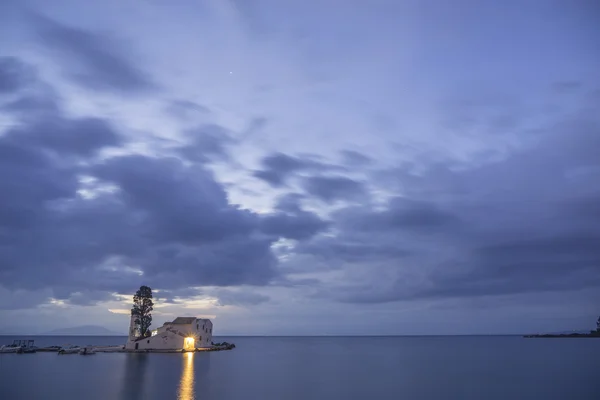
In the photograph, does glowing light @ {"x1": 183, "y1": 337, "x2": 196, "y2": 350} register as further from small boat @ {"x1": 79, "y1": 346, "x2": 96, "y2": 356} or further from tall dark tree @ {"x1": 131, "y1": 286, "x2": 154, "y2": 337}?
small boat @ {"x1": 79, "y1": 346, "x2": 96, "y2": 356}

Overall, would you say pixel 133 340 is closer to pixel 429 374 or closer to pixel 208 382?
pixel 208 382

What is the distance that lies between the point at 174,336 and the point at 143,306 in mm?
11462

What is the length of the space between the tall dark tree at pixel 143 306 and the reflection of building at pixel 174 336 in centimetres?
158

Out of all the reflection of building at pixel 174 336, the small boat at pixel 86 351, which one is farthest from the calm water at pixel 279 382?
the small boat at pixel 86 351

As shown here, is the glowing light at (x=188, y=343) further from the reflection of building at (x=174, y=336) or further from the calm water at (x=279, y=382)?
the calm water at (x=279, y=382)

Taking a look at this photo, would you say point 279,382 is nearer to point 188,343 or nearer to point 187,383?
point 187,383

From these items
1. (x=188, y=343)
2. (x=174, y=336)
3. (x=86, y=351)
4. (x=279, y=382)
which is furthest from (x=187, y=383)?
(x=86, y=351)

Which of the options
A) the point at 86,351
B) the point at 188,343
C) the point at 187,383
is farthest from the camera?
the point at 86,351

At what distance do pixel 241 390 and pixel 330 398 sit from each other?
11855 mm

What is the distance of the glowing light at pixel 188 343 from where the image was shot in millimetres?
111206

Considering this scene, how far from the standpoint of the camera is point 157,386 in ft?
187

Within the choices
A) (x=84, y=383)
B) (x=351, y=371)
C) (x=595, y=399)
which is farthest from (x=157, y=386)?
(x=595, y=399)

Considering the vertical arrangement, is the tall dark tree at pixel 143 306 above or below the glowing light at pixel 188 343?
above

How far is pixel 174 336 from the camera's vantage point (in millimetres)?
109500
